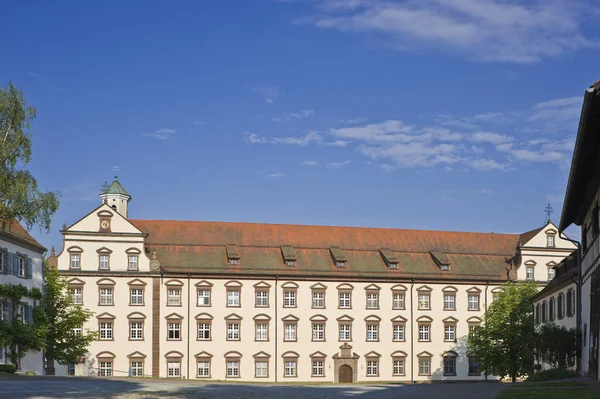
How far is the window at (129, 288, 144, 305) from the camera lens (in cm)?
7281

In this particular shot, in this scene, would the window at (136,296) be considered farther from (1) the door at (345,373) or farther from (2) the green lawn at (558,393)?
(2) the green lawn at (558,393)

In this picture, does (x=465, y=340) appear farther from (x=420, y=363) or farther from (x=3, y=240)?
(x=3, y=240)

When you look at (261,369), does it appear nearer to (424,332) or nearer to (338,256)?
(338,256)

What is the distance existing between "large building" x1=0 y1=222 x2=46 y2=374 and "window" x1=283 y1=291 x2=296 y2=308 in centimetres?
2254

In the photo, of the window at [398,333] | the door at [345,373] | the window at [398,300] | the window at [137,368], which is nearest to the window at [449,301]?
the window at [398,300]

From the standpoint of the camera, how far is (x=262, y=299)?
75250 mm

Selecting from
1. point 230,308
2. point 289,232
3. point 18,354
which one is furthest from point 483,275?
point 18,354

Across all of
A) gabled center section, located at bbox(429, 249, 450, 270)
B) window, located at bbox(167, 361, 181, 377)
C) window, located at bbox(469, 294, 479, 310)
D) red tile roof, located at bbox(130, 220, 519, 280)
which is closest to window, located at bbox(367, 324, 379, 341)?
red tile roof, located at bbox(130, 220, 519, 280)

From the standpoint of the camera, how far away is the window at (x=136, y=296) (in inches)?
2867

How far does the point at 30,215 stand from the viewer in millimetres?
46344

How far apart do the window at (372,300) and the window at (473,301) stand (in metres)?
8.63

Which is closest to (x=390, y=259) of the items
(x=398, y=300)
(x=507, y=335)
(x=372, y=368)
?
(x=398, y=300)

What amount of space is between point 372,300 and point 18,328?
3337cm

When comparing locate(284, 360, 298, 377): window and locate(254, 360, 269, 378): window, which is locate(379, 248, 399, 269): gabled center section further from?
locate(254, 360, 269, 378): window
